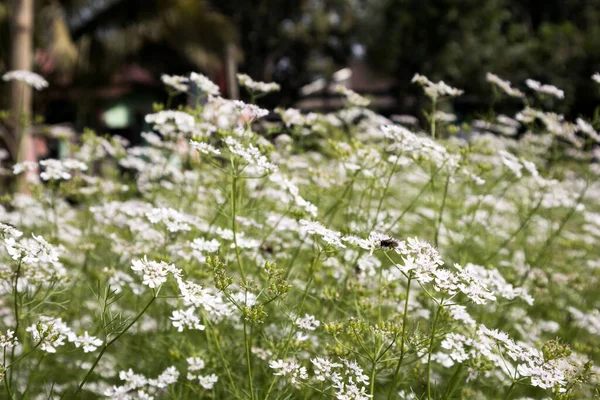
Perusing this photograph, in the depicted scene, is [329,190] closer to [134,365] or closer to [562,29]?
[134,365]

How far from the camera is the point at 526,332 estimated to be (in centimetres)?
350

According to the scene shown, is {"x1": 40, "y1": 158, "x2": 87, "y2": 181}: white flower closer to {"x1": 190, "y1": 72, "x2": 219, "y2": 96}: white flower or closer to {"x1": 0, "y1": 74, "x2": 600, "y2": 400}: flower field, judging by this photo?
{"x1": 0, "y1": 74, "x2": 600, "y2": 400}: flower field

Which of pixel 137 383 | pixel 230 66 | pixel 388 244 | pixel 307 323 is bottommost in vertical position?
pixel 137 383

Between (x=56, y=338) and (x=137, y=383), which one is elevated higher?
(x=56, y=338)

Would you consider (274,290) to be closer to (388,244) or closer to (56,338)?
(388,244)

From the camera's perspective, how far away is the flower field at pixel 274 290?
1.98 m

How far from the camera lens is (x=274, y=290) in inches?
75.3

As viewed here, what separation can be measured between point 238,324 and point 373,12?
2032 centimetres

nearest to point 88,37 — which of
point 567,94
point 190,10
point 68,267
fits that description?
point 190,10

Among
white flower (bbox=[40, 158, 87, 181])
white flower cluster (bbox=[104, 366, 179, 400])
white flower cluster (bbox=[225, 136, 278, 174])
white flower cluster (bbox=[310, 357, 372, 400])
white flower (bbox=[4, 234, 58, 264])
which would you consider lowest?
white flower cluster (bbox=[104, 366, 179, 400])

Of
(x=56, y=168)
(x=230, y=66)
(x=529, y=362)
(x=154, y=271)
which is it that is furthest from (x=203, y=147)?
(x=230, y=66)

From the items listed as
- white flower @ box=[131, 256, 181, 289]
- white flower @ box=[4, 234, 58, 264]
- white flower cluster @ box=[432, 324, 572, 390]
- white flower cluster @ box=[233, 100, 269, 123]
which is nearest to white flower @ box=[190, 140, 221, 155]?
white flower cluster @ box=[233, 100, 269, 123]

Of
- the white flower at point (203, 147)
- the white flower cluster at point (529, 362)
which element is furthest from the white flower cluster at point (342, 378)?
the white flower at point (203, 147)

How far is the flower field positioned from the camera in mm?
1978
